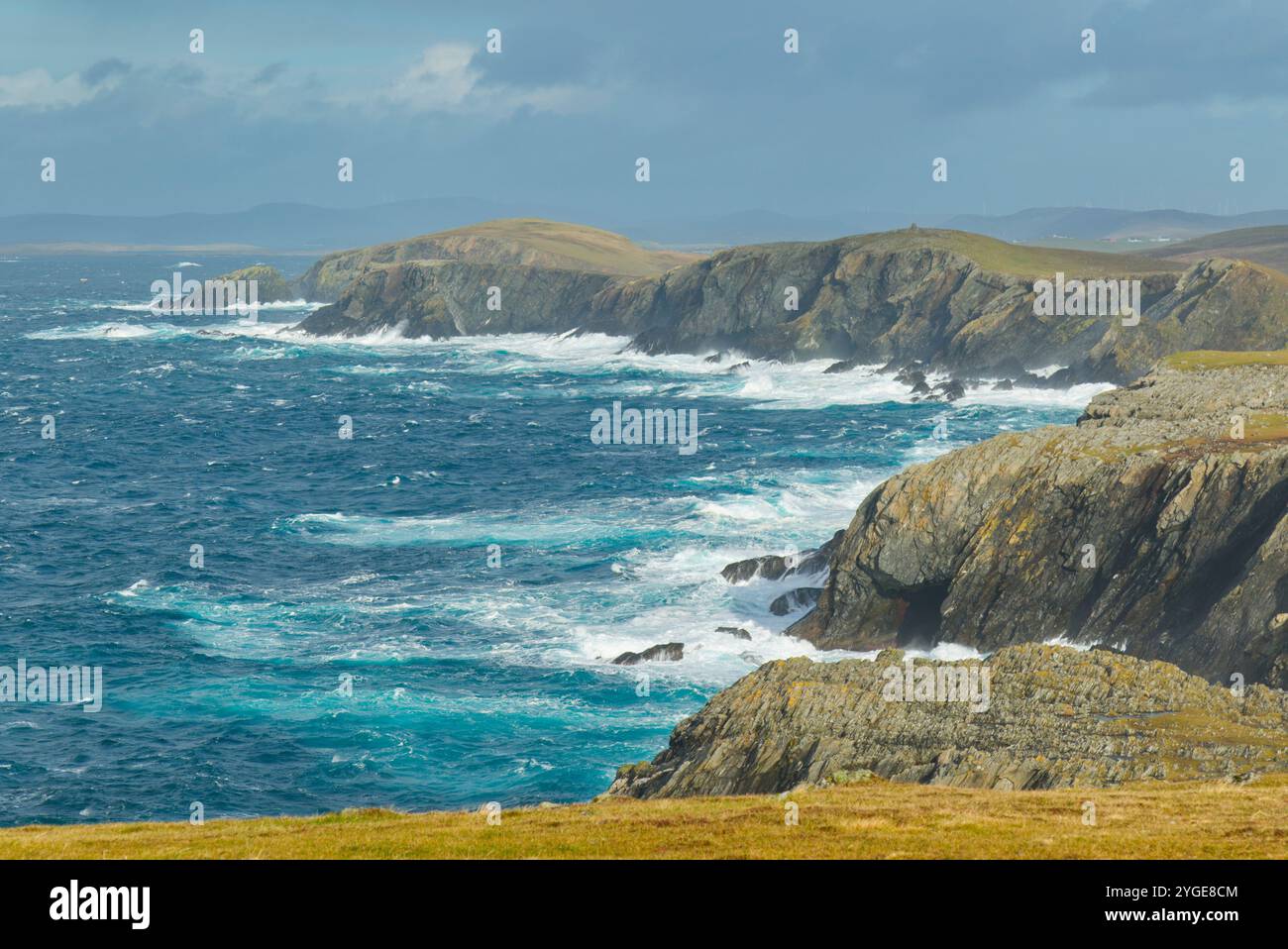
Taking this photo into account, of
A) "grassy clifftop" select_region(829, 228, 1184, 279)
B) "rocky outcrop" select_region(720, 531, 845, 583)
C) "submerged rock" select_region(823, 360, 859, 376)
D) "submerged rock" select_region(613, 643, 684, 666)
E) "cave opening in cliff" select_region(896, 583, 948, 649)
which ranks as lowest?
"submerged rock" select_region(613, 643, 684, 666)

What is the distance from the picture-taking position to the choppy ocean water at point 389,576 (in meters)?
49.8

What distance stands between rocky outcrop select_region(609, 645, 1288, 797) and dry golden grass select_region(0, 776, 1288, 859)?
12.8 feet

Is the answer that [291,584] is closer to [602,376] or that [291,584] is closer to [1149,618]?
[1149,618]

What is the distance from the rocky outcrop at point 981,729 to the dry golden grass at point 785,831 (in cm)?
389

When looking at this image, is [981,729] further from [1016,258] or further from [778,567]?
[1016,258]

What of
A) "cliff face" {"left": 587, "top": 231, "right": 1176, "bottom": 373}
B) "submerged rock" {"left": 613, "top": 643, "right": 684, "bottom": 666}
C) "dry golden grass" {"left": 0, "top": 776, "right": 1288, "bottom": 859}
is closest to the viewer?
"dry golden grass" {"left": 0, "top": 776, "right": 1288, "bottom": 859}

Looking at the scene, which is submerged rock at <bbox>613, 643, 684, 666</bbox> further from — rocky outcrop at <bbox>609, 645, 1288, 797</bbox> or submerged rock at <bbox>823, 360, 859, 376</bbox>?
submerged rock at <bbox>823, 360, 859, 376</bbox>

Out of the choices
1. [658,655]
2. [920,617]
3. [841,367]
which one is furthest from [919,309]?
[658,655]

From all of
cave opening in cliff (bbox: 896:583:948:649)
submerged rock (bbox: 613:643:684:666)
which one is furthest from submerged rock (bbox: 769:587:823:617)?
submerged rock (bbox: 613:643:684:666)

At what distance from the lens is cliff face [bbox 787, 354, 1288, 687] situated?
52.1m

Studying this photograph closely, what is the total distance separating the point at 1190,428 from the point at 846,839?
144ft

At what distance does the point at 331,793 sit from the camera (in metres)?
46.8

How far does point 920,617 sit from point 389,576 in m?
28.8
